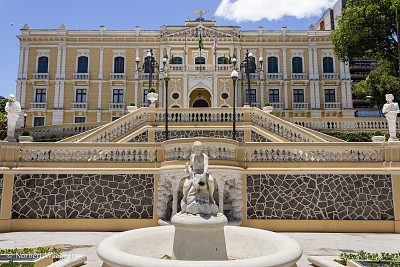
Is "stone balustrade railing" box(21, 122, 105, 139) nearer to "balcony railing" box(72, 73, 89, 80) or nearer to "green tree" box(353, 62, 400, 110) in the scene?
"balcony railing" box(72, 73, 89, 80)

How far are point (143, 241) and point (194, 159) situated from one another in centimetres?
229

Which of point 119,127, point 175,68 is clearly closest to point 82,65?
point 175,68

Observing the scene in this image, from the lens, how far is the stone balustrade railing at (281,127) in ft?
49.4

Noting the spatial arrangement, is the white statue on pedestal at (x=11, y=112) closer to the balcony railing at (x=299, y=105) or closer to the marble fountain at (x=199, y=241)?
the marble fountain at (x=199, y=241)

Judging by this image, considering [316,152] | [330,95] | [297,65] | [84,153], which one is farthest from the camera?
[297,65]

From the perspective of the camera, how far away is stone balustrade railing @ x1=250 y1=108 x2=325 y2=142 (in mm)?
15054

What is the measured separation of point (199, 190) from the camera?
6496 millimetres

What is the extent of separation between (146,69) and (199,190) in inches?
1269

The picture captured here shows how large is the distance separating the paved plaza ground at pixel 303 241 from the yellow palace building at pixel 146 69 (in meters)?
25.3

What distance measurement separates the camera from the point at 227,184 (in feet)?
36.7

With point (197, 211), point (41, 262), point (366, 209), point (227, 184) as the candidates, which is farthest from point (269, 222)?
point (41, 262)

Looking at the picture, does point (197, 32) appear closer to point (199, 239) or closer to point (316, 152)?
point (316, 152)

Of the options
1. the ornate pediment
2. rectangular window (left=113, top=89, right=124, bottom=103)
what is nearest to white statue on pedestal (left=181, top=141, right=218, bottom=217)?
rectangular window (left=113, top=89, right=124, bottom=103)

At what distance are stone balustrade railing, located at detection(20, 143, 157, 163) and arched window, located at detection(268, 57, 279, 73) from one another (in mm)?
28392
